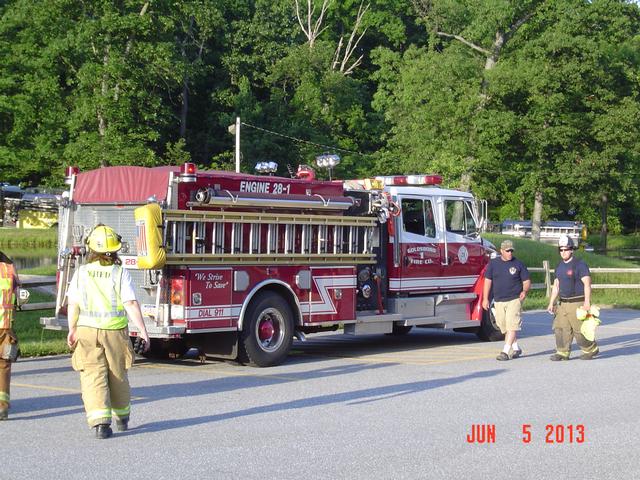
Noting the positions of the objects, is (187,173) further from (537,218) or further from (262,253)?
(537,218)

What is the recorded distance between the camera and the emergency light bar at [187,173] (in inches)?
481

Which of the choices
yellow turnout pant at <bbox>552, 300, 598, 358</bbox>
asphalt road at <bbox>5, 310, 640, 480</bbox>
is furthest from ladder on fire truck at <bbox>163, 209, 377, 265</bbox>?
yellow turnout pant at <bbox>552, 300, 598, 358</bbox>

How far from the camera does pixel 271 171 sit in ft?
50.2

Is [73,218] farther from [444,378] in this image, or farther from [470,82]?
[470,82]

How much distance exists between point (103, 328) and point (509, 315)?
7.19 m

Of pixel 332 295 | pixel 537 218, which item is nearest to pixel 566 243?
pixel 332 295

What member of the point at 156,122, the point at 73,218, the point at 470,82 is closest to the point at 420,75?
the point at 470,82

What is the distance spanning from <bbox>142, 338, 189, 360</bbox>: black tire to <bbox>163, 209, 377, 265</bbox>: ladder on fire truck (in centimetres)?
189

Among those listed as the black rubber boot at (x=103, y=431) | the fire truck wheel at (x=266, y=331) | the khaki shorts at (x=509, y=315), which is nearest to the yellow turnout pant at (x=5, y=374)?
the black rubber boot at (x=103, y=431)

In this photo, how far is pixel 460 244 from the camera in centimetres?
1655

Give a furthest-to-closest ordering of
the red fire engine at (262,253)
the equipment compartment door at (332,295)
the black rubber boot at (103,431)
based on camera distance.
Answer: the equipment compartment door at (332,295), the red fire engine at (262,253), the black rubber boot at (103,431)

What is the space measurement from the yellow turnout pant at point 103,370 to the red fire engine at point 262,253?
3.47 metres

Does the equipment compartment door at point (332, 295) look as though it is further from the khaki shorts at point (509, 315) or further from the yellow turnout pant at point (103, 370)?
the yellow turnout pant at point (103, 370)

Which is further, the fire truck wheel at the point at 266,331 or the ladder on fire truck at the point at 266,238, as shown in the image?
the fire truck wheel at the point at 266,331
